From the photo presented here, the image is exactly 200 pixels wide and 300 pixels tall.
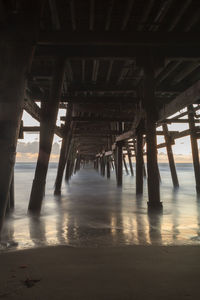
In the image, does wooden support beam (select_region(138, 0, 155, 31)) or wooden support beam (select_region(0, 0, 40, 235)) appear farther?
wooden support beam (select_region(138, 0, 155, 31))

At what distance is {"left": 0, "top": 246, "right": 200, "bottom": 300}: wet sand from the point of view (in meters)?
1.71

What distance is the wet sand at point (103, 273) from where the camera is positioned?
1.71 meters

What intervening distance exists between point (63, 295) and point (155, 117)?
4.20m

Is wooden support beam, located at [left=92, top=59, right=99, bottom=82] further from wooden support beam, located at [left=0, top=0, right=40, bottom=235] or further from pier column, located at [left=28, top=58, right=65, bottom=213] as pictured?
wooden support beam, located at [left=0, top=0, right=40, bottom=235]

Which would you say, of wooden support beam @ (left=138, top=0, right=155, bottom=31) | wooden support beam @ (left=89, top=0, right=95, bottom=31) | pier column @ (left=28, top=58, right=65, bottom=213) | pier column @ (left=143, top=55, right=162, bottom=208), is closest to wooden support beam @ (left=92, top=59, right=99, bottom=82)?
pier column @ (left=28, top=58, right=65, bottom=213)

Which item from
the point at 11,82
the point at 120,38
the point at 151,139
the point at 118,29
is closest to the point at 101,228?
the point at 151,139

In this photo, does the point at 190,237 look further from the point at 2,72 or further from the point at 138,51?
the point at 138,51

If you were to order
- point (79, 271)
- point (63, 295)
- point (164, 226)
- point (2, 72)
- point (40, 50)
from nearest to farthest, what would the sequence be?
point (63, 295) → point (79, 271) → point (2, 72) → point (164, 226) → point (40, 50)

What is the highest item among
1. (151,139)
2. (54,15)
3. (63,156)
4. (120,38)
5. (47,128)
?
Result: (54,15)

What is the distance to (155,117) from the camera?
529 centimetres

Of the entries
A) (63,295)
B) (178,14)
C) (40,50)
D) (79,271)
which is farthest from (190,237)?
(40,50)

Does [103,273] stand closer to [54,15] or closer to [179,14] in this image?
[54,15]

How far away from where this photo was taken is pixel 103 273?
204 centimetres

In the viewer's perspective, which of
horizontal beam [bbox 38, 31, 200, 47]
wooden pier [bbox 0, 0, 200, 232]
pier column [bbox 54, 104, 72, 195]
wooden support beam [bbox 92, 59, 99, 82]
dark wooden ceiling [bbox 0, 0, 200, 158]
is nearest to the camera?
wooden pier [bbox 0, 0, 200, 232]
